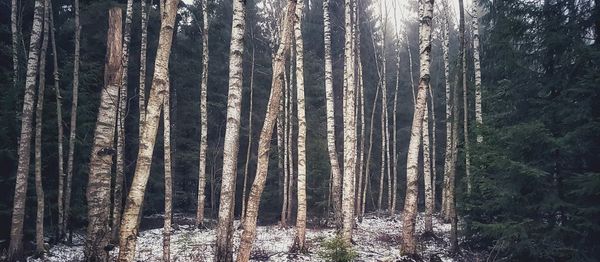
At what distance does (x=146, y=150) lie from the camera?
5.50 m

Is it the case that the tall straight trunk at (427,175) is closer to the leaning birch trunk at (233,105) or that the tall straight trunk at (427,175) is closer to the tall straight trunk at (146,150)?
the leaning birch trunk at (233,105)

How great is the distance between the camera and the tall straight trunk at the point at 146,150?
519 centimetres

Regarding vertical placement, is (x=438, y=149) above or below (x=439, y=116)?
below

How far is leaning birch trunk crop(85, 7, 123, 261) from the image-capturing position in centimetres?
614

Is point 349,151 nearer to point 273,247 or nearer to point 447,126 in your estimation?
point 273,247

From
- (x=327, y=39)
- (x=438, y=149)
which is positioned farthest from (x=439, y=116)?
(x=327, y=39)

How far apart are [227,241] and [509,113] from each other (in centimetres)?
968

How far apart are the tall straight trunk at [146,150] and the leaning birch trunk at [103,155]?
3.48 ft

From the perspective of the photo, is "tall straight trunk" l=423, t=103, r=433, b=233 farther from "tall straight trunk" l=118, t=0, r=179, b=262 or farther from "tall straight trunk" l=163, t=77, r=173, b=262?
"tall straight trunk" l=118, t=0, r=179, b=262

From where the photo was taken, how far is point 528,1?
1178 centimetres

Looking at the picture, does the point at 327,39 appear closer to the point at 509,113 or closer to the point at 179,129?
the point at 509,113

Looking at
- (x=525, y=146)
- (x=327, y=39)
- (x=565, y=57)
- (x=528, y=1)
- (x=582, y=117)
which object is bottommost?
(x=525, y=146)

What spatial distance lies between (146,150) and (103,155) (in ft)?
4.06

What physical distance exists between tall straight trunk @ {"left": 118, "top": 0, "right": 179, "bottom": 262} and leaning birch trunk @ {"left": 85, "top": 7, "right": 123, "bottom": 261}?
106 cm
